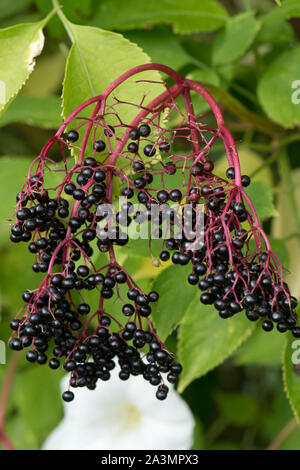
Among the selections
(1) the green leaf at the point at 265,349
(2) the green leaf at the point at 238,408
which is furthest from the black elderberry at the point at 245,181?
(2) the green leaf at the point at 238,408

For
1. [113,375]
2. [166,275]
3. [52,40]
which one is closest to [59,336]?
[166,275]

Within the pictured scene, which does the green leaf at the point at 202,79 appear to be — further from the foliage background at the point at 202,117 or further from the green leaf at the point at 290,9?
the green leaf at the point at 290,9

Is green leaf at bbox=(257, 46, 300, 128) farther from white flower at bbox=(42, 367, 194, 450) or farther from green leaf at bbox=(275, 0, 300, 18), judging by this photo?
white flower at bbox=(42, 367, 194, 450)

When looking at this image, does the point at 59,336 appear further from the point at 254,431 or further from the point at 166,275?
the point at 254,431

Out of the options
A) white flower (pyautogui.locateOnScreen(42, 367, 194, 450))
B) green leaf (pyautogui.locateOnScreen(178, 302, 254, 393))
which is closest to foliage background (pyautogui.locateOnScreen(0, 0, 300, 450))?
green leaf (pyautogui.locateOnScreen(178, 302, 254, 393))

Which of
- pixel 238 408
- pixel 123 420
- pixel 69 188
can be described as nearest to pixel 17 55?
pixel 69 188

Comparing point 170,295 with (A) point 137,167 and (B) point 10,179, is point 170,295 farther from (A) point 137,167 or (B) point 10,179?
(B) point 10,179
